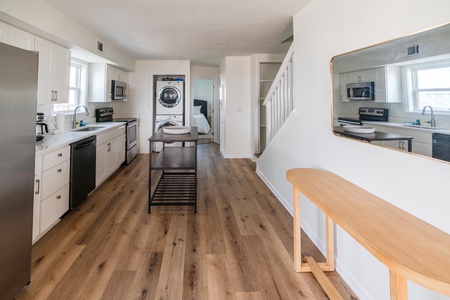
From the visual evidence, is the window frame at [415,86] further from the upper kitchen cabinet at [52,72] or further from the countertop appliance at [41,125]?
the countertop appliance at [41,125]

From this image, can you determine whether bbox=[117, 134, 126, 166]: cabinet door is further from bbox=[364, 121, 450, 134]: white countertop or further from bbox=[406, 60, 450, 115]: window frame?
bbox=[406, 60, 450, 115]: window frame

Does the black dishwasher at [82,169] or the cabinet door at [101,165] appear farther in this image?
the cabinet door at [101,165]

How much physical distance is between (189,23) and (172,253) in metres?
2.92

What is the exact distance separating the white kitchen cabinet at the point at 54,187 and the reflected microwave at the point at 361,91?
105 inches

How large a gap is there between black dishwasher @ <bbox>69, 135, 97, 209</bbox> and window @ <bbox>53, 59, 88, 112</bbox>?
1.33 meters

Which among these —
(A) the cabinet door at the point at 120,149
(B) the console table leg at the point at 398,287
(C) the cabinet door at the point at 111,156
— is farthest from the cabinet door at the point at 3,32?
(B) the console table leg at the point at 398,287

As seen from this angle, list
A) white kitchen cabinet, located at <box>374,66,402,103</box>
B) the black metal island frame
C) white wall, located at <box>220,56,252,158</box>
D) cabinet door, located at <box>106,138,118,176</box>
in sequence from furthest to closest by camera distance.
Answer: white wall, located at <box>220,56,252,158</box> → cabinet door, located at <box>106,138,118,176</box> → the black metal island frame → white kitchen cabinet, located at <box>374,66,402,103</box>

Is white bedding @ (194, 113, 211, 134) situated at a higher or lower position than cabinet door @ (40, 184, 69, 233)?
higher

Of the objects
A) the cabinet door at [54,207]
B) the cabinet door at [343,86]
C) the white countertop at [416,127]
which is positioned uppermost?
the cabinet door at [343,86]

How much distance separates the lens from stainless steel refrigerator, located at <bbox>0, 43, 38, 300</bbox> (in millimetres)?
1346

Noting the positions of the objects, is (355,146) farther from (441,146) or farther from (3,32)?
(3,32)

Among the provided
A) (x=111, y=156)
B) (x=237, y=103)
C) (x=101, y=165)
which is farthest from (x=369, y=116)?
(x=237, y=103)

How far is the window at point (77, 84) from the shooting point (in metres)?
4.20

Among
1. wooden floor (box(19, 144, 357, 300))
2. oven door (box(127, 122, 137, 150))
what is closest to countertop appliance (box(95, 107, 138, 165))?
oven door (box(127, 122, 137, 150))
